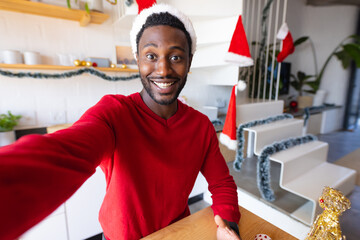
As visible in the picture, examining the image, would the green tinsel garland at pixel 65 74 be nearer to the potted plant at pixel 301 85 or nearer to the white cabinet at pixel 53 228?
the white cabinet at pixel 53 228

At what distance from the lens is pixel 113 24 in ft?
6.09

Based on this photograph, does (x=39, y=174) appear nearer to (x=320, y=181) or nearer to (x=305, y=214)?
(x=305, y=214)

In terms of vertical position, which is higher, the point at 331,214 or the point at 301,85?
the point at 301,85

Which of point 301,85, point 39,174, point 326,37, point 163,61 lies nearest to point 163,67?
point 163,61

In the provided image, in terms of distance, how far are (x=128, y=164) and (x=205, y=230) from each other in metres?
0.30

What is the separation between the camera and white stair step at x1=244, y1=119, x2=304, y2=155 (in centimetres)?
164

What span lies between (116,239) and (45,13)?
1.66 metres

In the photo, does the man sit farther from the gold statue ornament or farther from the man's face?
the gold statue ornament

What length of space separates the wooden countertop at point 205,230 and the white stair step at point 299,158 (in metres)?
0.97

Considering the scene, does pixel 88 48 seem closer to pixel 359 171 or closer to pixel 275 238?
pixel 275 238

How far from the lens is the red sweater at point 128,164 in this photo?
0.30m

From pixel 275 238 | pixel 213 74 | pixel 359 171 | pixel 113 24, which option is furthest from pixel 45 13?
pixel 359 171

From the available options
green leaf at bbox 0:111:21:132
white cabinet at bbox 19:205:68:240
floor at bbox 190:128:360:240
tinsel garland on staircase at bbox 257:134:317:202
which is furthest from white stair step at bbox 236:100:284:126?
green leaf at bbox 0:111:21:132

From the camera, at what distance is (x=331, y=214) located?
466 mm
